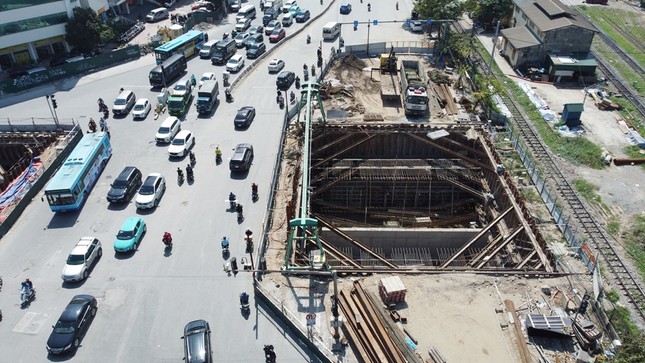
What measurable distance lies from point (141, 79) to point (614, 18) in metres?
82.9

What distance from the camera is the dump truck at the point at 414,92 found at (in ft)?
172

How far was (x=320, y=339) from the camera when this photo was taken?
27.8 meters

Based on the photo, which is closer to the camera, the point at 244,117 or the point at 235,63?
the point at 244,117

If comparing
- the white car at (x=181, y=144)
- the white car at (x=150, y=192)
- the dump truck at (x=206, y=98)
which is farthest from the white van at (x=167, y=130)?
the white car at (x=150, y=192)

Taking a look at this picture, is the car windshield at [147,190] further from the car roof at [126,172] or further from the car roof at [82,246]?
the car roof at [82,246]

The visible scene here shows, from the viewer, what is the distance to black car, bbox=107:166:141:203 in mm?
39156

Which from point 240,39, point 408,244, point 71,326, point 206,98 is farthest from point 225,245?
point 240,39

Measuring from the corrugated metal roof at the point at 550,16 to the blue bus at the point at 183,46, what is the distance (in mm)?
49071

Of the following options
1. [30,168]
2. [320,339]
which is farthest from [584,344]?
[30,168]

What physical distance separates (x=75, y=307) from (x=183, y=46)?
46.6m

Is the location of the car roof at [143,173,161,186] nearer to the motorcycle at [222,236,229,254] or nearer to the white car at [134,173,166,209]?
the white car at [134,173,166,209]

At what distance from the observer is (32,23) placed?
65.1 meters

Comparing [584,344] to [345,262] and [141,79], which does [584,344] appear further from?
[141,79]

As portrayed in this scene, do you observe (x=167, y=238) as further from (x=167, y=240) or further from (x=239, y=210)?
(x=239, y=210)
